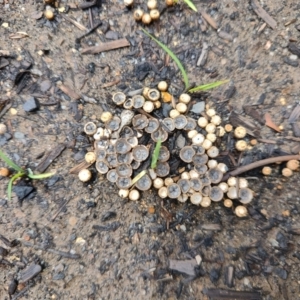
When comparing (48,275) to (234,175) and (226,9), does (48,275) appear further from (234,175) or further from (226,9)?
(226,9)

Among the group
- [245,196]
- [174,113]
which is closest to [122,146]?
[174,113]

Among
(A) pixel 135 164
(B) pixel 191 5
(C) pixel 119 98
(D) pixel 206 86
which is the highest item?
(B) pixel 191 5

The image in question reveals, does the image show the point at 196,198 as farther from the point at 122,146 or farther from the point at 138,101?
the point at 138,101

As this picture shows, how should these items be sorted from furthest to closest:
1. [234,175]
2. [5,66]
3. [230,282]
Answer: [5,66], [234,175], [230,282]

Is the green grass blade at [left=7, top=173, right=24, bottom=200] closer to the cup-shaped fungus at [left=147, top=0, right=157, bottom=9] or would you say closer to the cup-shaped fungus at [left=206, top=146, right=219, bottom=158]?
the cup-shaped fungus at [left=206, top=146, right=219, bottom=158]

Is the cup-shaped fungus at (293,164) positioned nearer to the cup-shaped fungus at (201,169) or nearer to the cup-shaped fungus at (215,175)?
the cup-shaped fungus at (215,175)

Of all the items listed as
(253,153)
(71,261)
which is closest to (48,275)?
(71,261)
